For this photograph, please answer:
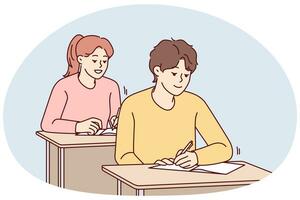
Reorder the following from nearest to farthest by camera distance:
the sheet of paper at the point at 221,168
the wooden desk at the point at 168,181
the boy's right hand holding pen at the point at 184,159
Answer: the wooden desk at the point at 168,181 < the sheet of paper at the point at 221,168 < the boy's right hand holding pen at the point at 184,159

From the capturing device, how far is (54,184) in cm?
519

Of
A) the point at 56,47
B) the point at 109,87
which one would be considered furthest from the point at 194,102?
the point at 56,47

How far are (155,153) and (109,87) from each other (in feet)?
1.48

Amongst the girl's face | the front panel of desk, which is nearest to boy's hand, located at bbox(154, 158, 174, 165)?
the front panel of desk

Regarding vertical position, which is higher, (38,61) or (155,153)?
(38,61)

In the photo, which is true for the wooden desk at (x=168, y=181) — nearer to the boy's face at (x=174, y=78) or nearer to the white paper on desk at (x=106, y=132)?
the white paper on desk at (x=106, y=132)

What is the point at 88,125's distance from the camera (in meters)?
5.30

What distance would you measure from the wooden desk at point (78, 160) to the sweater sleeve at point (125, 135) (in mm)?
84

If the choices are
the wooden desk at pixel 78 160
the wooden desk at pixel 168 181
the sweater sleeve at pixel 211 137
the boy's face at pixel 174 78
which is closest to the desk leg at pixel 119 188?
the wooden desk at pixel 168 181

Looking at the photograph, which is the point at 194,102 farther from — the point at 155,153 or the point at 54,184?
the point at 54,184

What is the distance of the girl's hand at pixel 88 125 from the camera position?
5.29 meters

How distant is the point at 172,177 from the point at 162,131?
1.23 ft

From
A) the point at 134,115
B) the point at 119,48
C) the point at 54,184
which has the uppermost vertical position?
the point at 119,48
